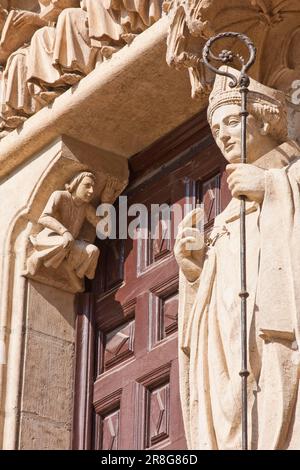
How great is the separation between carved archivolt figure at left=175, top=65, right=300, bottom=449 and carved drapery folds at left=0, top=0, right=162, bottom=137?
1023mm

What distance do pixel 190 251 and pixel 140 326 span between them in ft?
3.54

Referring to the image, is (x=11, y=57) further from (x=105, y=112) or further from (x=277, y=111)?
(x=277, y=111)

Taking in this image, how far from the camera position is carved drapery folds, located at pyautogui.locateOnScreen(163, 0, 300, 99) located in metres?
8.96

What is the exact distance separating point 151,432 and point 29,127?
1539 mm

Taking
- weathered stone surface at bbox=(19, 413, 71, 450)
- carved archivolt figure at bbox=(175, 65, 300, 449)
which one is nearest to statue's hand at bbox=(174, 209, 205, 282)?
carved archivolt figure at bbox=(175, 65, 300, 449)

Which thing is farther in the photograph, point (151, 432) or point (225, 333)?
point (151, 432)

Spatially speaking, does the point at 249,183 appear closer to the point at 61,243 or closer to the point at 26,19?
the point at 61,243

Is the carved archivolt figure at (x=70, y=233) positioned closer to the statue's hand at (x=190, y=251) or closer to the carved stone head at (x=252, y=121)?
the statue's hand at (x=190, y=251)

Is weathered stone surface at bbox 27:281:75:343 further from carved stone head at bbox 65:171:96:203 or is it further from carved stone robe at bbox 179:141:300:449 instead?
carved stone robe at bbox 179:141:300:449

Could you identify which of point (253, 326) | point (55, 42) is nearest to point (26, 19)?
point (55, 42)

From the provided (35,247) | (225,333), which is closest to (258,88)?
(225,333)

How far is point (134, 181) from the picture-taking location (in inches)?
401

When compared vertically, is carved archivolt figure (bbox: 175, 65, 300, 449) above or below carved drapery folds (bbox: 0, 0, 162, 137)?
below

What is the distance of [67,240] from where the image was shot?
9.91m
